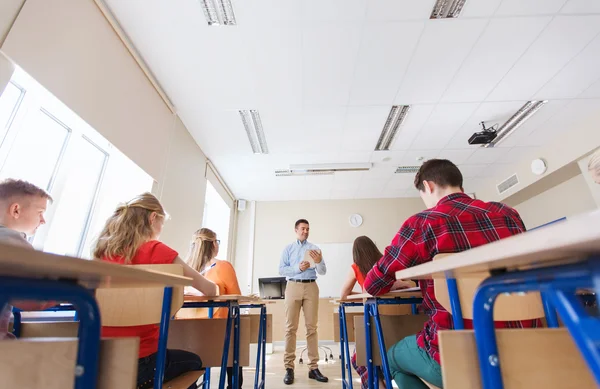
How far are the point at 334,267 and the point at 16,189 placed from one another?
17.8ft

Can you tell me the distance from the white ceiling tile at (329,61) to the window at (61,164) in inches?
74.1

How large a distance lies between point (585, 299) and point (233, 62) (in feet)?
9.96

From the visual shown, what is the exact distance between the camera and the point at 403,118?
375 cm

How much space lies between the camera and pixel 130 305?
105 centimetres

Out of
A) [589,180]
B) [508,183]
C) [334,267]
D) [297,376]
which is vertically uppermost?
[508,183]

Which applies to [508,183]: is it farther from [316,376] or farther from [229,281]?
[229,281]

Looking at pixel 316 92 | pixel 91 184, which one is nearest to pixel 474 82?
pixel 316 92

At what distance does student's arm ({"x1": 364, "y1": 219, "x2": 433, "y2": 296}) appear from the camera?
1118mm

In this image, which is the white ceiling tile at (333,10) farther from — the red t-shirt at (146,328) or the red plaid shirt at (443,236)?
the red t-shirt at (146,328)

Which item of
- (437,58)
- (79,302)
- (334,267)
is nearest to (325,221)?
(334,267)

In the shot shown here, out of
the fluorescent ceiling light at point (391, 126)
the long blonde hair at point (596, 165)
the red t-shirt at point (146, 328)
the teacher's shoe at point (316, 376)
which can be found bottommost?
the teacher's shoe at point (316, 376)

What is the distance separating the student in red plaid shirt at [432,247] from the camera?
1.04 m

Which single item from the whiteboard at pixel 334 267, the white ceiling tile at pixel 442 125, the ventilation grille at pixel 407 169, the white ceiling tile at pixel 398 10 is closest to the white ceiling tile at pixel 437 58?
the white ceiling tile at pixel 398 10

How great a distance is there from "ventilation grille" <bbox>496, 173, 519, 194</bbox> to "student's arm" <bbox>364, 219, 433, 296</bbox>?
506cm
